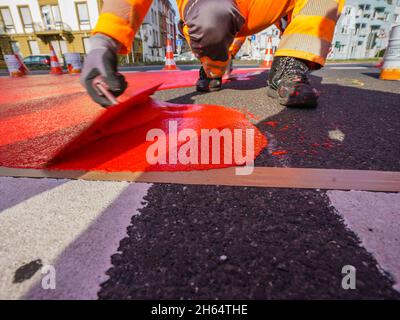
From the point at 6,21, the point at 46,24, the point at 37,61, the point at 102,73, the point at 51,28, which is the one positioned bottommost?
the point at 37,61

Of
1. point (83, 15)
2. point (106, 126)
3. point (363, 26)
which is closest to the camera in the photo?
point (106, 126)

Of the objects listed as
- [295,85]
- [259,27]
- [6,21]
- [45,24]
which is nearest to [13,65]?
[259,27]

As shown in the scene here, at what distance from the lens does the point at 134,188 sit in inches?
31.6

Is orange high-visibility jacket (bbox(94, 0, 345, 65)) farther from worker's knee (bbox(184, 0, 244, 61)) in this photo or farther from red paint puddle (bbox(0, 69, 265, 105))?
red paint puddle (bbox(0, 69, 265, 105))

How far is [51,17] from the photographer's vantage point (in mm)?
21781

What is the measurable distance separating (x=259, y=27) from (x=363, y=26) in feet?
124

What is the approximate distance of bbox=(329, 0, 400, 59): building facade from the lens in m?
28.8

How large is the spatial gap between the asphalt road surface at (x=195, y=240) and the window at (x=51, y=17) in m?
27.6

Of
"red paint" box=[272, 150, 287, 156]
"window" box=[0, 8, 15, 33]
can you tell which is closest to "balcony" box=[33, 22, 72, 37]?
"window" box=[0, 8, 15, 33]

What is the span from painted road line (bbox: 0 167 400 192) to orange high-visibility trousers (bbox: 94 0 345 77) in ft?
2.68

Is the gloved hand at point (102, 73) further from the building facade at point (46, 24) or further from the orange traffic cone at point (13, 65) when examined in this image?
the building facade at point (46, 24)

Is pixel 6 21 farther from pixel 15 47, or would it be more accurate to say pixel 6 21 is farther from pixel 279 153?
pixel 279 153
